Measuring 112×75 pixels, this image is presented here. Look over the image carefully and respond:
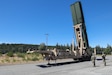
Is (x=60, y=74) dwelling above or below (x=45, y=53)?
below

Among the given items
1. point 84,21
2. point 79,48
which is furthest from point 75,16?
point 79,48

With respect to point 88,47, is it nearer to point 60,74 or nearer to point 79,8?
point 79,8

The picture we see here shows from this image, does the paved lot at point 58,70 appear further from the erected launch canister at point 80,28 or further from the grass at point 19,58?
the grass at point 19,58

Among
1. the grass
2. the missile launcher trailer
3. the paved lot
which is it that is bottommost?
the paved lot

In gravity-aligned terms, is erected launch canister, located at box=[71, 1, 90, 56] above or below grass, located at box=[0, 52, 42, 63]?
above

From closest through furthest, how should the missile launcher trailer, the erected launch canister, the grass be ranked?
1. the missile launcher trailer
2. the erected launch canister
3. the grass

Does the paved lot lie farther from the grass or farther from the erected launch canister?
the grass

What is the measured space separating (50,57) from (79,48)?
606 cm

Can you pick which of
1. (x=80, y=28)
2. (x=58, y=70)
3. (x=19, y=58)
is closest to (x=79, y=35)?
(x=80, y=28)

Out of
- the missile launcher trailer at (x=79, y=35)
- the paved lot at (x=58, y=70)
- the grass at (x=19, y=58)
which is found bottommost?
the paved lot at (x=58, y=70)

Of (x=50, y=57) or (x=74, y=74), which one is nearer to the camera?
(x=74, y=74)

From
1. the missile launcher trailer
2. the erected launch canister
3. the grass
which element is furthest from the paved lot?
the grass

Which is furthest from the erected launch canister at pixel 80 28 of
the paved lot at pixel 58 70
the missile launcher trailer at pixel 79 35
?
the paved lot at pixel 58 70

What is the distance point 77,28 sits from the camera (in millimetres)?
27078
